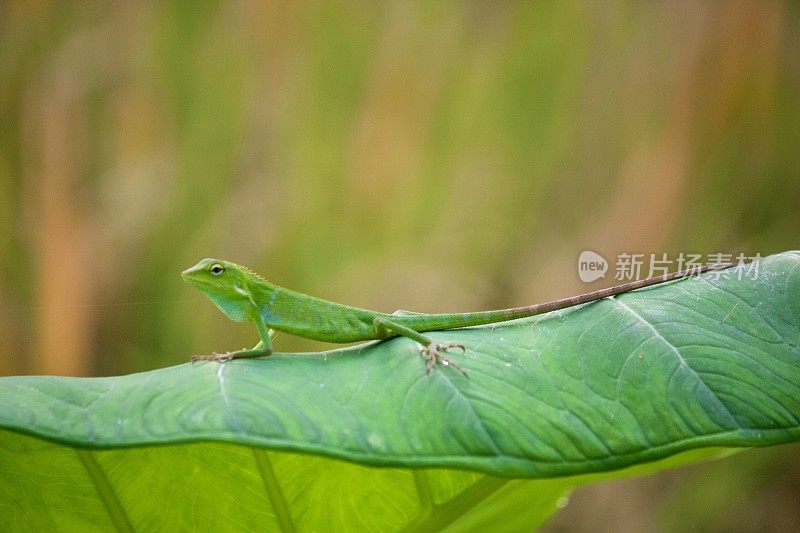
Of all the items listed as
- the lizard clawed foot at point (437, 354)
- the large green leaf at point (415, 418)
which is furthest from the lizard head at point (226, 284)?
the lizard clawed foot at point (437, 354)

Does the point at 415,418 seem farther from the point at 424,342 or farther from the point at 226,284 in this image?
the point at 226,284

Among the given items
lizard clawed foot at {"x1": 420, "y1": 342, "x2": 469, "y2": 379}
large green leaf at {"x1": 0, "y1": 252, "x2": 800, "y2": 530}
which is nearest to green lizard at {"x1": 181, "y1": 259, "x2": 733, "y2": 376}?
large green leaf at {"x1": 0, "y1": 252, "x2": 800, "y2": 530}

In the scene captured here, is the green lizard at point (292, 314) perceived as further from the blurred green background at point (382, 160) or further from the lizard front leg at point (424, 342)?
the blurred green background at point (382, 160)

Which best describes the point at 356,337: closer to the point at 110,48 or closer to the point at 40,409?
the point at 40,409

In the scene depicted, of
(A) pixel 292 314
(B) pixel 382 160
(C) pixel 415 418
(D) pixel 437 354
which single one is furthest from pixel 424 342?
(B) pixel 382 160

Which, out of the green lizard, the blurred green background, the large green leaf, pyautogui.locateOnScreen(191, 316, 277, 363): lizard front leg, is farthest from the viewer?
the blurred green background

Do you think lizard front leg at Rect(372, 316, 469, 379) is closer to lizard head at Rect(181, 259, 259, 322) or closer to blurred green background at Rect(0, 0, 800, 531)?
lizard head at Rect(181, 259, 259, 322)

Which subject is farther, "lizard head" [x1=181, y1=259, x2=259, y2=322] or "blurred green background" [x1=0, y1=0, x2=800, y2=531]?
"blurred green background" [x1=0, y1=0, x2=800, y2=531]
